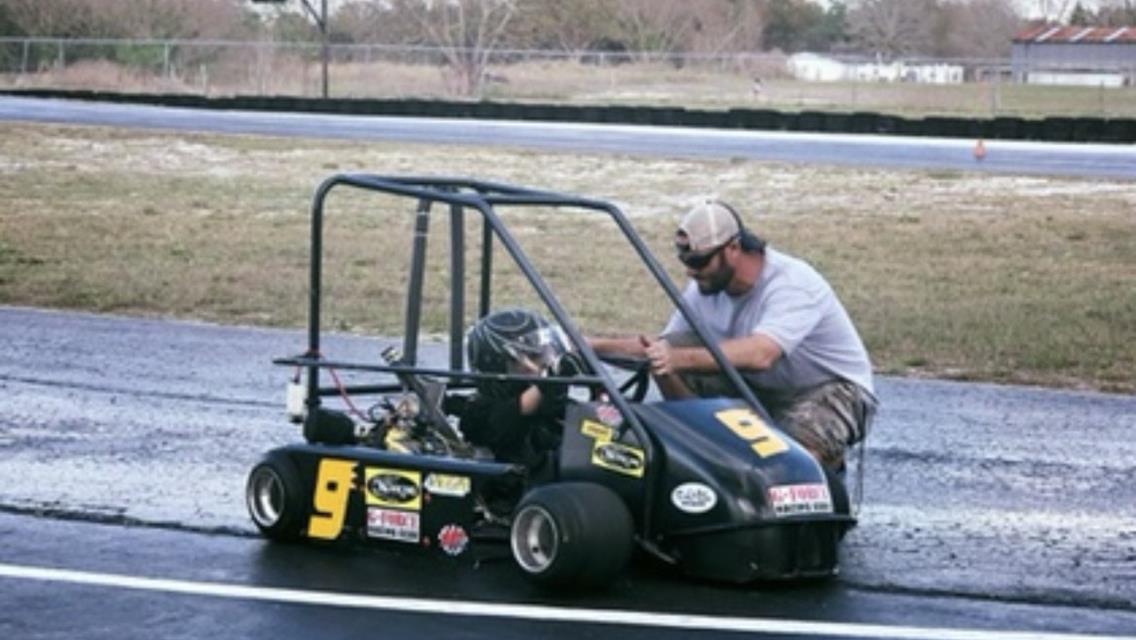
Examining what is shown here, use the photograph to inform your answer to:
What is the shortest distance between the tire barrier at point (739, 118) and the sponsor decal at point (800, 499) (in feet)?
97.4

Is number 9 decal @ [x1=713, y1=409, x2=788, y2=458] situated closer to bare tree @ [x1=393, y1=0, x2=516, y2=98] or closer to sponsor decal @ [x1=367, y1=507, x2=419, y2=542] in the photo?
sponsor decal @ [x1=367, y1=507, x2=419, y2=542]

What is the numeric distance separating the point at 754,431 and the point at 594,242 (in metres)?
14.6

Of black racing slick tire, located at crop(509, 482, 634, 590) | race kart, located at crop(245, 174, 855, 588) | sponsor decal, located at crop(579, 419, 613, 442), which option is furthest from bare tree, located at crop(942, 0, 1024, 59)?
black racing slick tire, located at crop(509, 482, 634, 590)

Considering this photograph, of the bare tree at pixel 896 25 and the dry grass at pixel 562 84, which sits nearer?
the dry grass at pixel 562 84

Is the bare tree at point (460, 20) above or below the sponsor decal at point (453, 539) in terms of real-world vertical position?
above

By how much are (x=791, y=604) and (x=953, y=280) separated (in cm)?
1234

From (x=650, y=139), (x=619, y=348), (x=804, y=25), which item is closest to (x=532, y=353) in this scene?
(x=619, y=348)

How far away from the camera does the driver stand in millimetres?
7590

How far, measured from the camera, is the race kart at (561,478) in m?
7.05

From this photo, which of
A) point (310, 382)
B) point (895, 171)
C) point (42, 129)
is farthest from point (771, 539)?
point (42, 129)

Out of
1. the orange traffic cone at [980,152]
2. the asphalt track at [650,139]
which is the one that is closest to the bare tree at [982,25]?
the asphalt track at [650,139]

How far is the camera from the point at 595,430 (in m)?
7.30

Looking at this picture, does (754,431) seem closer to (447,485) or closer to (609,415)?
(609,415)

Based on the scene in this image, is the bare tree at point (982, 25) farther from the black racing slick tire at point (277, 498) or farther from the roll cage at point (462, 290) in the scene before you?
the black racing slick tire at point (277, 498)
